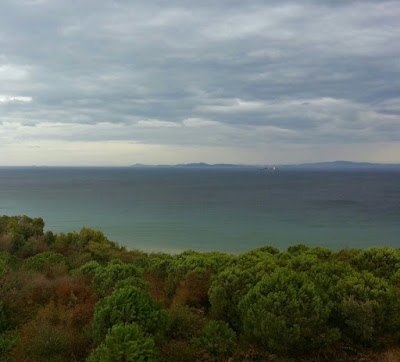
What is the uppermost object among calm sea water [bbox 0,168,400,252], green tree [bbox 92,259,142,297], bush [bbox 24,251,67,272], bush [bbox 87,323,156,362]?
bush [bbox 87,323,156,362]

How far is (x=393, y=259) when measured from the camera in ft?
39.7

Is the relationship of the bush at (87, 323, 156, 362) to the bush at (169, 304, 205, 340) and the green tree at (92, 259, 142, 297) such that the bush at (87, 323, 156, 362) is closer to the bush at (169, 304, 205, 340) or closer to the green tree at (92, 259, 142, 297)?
the bush at (169, 304, 205, 340)

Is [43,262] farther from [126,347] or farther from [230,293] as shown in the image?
[126,347]

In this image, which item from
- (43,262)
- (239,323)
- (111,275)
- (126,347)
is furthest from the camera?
(43,262)

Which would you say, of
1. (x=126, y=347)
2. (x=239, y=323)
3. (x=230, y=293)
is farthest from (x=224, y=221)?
(x=126, y=347)

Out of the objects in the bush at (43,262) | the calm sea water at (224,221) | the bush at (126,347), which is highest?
the bush at (126,347)

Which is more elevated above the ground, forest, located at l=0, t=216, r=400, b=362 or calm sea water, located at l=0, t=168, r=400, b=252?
forest, located at l=0, t=216, r=400, b=362

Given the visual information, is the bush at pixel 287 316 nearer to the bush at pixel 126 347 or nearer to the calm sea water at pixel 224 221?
the bush at pixel 126 347

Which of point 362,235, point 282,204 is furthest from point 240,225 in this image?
point 282,204

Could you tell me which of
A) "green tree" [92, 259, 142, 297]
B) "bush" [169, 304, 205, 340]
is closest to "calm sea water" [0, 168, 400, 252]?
"green tree" [92, 259, 142, 297]

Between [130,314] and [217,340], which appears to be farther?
[217,340]

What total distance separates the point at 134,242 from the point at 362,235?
27298mm

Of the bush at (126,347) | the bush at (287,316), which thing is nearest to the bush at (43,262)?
the bush at (126,347)

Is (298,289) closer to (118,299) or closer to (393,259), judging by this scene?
(118,299)
